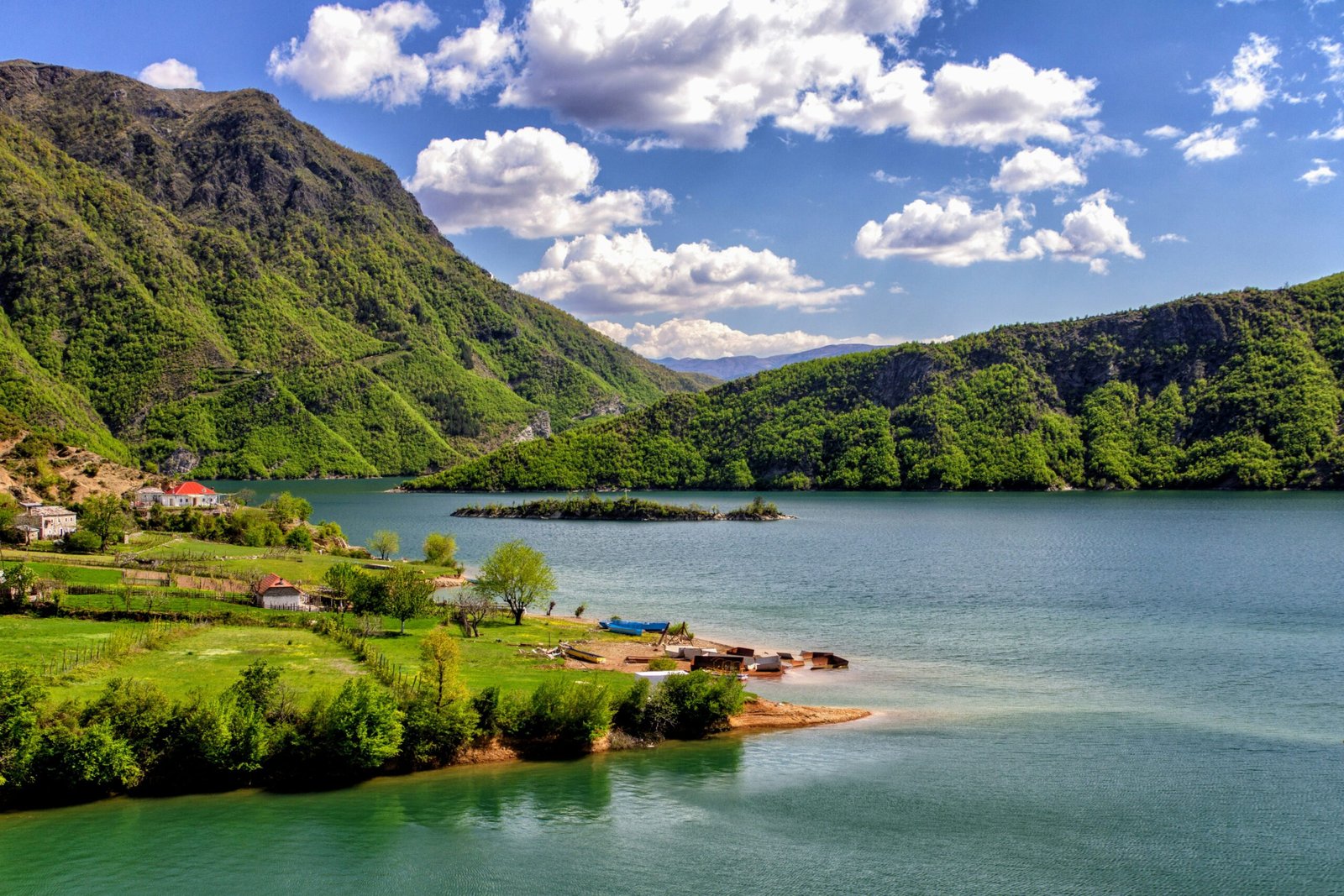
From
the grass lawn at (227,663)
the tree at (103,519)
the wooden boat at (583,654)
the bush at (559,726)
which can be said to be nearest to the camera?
the bush at (559,726)

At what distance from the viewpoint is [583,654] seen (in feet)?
174

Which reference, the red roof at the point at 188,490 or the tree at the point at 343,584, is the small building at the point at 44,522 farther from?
the red roof at the point at 188,490

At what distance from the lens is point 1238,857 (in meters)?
28.8

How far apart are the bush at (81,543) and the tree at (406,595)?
35830 millimetres

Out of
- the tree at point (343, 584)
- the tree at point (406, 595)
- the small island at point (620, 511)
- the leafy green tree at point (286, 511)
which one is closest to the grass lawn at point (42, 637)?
the tree at point (343, 584)

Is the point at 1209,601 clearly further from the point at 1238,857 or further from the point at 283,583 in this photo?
the point at 283,583

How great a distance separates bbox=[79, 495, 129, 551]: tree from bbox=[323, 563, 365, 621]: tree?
28.6 meters

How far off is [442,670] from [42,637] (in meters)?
24.9

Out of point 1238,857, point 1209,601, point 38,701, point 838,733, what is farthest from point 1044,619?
point 38,701

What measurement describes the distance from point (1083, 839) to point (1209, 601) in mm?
51487

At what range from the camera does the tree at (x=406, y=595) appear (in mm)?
58219

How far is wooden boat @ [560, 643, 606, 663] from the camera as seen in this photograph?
52.7 meters

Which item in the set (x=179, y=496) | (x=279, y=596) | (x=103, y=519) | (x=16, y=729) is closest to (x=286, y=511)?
(x=179, y=496)

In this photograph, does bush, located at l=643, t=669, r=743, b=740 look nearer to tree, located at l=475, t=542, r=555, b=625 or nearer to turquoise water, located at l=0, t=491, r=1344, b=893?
turquoise water, located at l=0, t=491, r=1344, b=893
